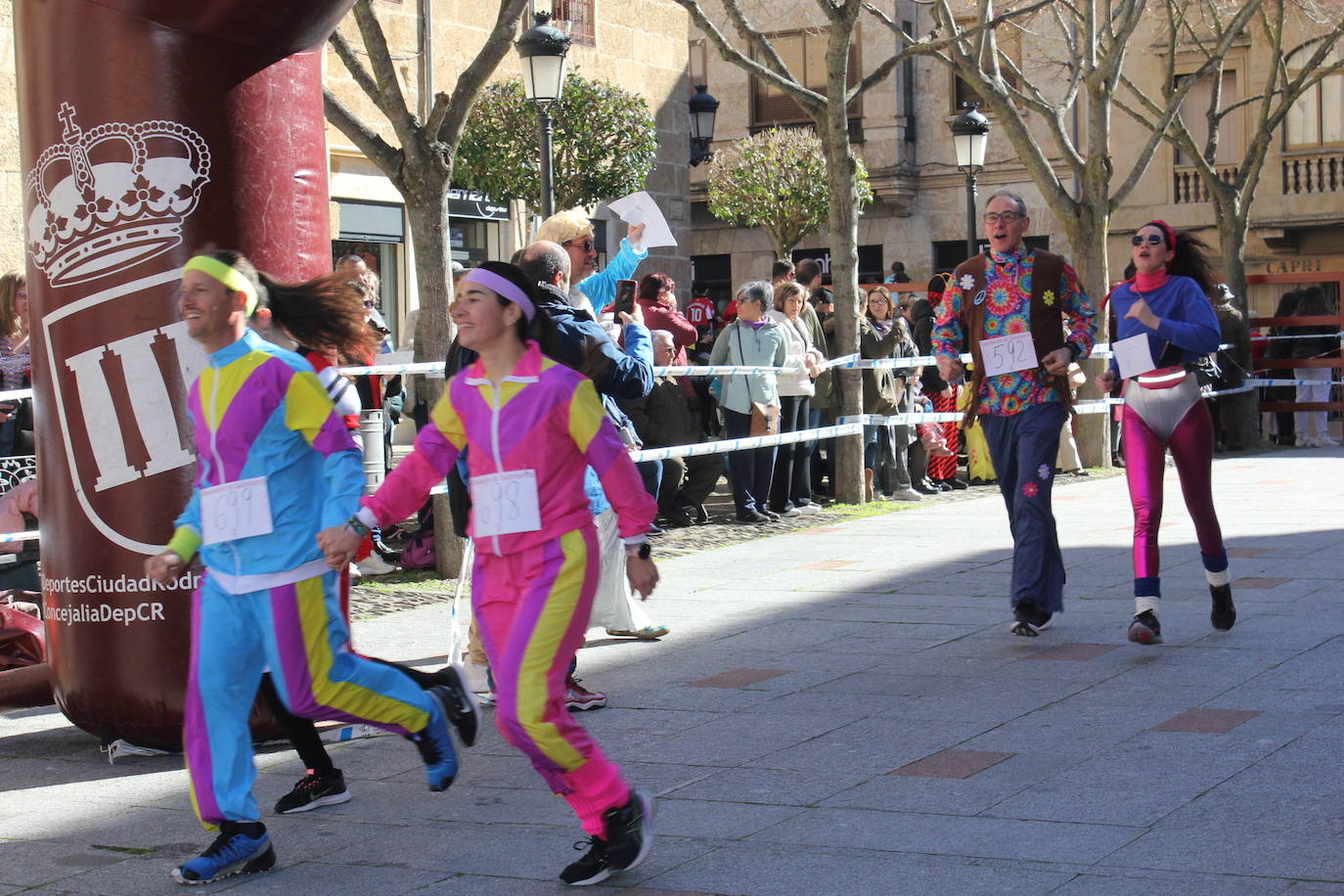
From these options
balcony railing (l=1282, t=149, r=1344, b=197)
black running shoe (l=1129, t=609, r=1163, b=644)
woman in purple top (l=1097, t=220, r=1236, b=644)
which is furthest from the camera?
balcony railing (l=1282, t=149, r=1344, b=197)

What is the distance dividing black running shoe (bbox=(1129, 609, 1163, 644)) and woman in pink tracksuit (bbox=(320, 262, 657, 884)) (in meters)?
3.67

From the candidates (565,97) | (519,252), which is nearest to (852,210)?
(565,97)

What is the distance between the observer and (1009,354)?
26.9 feet

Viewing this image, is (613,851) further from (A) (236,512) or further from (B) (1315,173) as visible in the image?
(B) (1315,173)

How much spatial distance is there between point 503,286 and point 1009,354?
375 centimetres

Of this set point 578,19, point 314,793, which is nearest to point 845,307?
point 314,793

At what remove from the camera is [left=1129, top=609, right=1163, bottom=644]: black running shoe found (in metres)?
7.83

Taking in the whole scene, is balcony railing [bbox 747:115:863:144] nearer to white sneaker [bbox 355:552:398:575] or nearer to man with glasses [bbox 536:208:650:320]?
white sneaker [bbox 355:552:398:575]

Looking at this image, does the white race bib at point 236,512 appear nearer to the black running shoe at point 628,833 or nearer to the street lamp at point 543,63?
the black running shoe at point 628,833

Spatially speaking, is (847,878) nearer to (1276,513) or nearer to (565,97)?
(1276,513)

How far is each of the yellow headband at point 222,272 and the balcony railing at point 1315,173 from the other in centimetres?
3296

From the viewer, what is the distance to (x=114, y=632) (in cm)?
646

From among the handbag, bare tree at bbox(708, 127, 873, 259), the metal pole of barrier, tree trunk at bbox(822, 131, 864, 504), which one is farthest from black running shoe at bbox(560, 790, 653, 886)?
bare tree at bbox(708, 127, 873, 259)

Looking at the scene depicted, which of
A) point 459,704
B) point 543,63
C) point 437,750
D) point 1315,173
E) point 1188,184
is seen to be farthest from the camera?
point 1188,184
